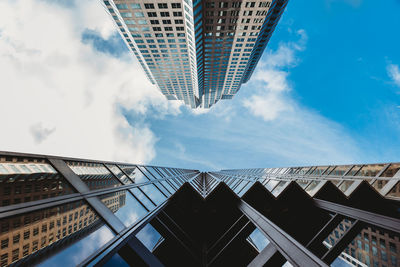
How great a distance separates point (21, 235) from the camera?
323 cm

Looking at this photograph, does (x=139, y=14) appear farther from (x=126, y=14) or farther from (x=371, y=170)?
(x=371, y=170)

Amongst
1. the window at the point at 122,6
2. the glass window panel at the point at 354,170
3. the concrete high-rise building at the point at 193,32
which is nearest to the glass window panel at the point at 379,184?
the glass window panel at the point at 354,170

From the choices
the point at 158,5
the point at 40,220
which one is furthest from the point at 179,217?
the point at 158,5

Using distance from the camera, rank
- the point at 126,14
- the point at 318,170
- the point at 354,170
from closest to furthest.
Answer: the point at 354,170, the point at 318,170, the point at 126,14

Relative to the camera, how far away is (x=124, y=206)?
620cm

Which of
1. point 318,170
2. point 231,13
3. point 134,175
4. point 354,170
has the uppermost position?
point 231,13

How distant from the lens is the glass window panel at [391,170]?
35.3 feet

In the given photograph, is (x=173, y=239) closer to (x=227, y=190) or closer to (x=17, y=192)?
(x=227, y=190)

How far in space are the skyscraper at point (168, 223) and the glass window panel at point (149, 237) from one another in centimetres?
4

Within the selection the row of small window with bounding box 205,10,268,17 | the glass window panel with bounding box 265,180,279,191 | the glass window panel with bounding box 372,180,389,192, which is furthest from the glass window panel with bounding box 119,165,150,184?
the row of small window with bounding box 205,10,268,17

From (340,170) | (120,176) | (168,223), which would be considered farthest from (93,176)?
(340,170)

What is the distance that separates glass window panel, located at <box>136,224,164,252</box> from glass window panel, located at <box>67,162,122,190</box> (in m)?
2.52

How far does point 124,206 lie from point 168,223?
2.07 m

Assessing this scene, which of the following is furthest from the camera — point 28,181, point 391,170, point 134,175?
point 391,170
